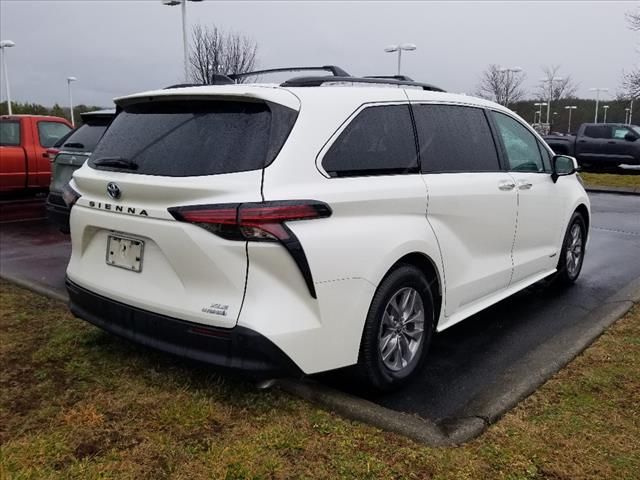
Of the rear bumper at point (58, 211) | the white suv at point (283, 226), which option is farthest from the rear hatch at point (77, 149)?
the white suv at point (283, 226)

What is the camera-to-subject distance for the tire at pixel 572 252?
567 centimetres

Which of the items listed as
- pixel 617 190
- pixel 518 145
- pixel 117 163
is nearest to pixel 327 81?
pixel 117 163

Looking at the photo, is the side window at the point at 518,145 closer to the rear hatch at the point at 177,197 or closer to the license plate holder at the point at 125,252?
the rear hatch at the point at 177,197

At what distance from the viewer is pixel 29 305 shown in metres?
4.91

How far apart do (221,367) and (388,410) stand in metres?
0.90

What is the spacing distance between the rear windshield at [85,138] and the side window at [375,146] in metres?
4.41

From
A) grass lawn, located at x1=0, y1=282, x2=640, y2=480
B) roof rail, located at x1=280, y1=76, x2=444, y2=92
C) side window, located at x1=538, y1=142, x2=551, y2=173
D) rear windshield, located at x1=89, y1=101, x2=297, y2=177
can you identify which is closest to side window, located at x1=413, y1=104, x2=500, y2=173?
roof rail, located at x1=280, y1=76, x2=444, y2=92

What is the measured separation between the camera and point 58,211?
21.1 feet

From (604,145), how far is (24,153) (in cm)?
1768

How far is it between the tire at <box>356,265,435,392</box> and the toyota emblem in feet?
4.74

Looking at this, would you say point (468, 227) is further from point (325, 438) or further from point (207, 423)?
point (207, 423)

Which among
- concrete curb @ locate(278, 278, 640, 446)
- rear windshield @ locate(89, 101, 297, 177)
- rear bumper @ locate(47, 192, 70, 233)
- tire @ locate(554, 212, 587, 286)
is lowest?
concrete curb @ locate(278, 278, 640, 446)

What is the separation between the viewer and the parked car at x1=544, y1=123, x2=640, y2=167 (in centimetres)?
2030

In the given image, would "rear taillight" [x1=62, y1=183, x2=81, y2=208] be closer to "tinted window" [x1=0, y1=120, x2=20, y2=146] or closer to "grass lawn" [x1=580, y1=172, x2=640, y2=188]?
"tinted window" [x1=0, y1=120, x2=20, y2=146]
